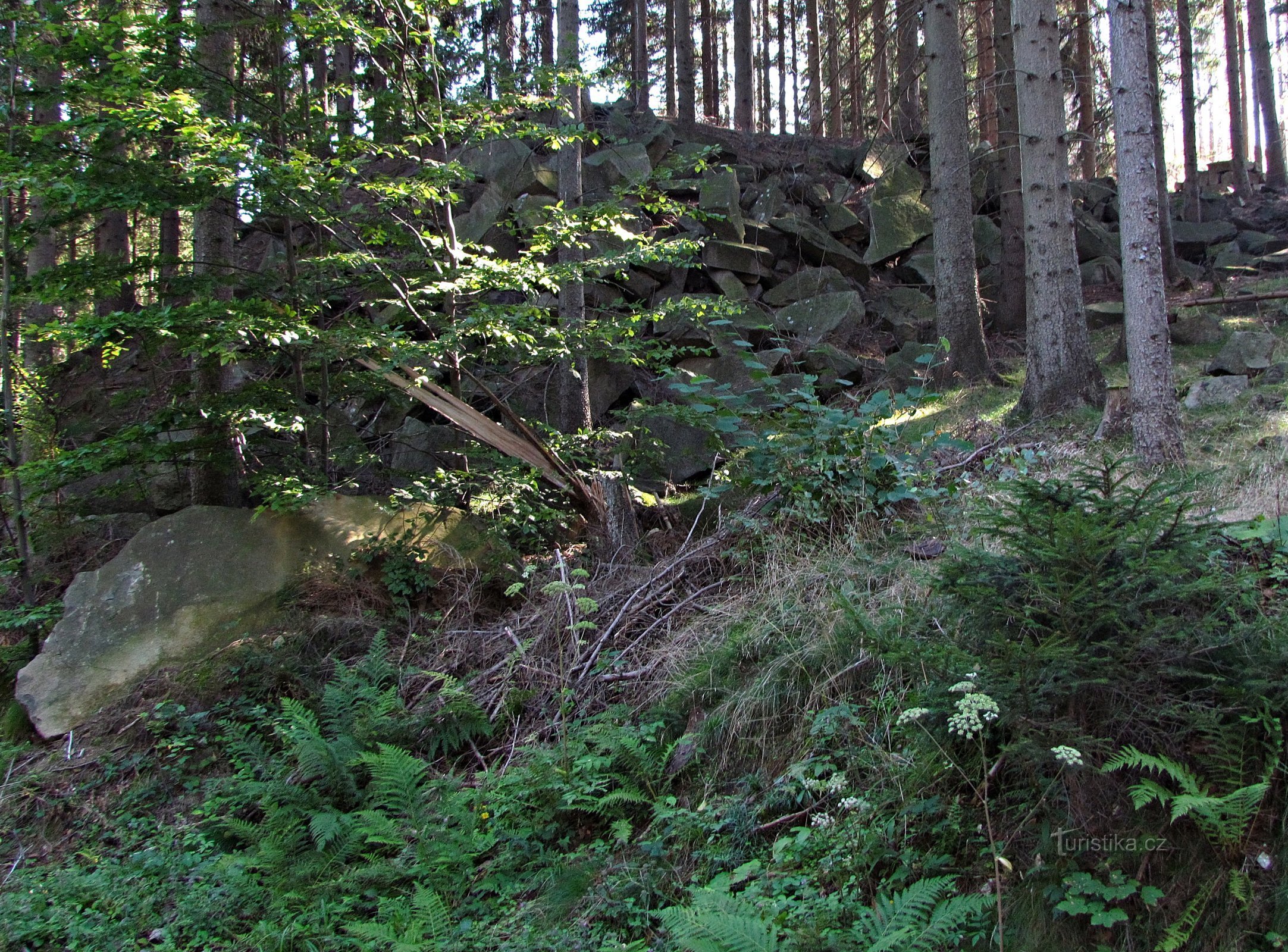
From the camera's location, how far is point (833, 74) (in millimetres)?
16328

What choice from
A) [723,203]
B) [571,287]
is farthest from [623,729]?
[723,203]

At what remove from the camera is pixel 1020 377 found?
10.8 meters

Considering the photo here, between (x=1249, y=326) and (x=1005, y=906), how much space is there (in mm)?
11924

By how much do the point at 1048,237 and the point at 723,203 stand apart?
5616mm

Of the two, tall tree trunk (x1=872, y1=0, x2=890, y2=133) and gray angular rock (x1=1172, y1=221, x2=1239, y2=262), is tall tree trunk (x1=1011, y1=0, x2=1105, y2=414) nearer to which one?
tall tree trunk (x1=872, y1=0, x2=890, y2=133)

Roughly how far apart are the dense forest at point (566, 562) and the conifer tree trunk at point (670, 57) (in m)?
13.4

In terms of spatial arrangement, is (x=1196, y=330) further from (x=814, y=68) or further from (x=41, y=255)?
(x=41, y=255)

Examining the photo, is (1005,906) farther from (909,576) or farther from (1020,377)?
(1020,377)

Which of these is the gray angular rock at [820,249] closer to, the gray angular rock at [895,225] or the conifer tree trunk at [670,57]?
the gray angular rock at [895,225]

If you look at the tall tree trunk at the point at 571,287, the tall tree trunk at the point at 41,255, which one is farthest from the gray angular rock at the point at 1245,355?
the tall tree trunk at the point at 41,255

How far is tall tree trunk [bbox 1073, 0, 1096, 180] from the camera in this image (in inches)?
556

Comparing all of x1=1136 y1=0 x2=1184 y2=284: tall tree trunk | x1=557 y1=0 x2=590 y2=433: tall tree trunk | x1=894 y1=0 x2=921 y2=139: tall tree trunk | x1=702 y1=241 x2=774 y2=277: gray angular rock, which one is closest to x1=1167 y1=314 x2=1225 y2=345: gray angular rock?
x1=1136 y1=0 x2=1184 y2=284: tall tree trunk

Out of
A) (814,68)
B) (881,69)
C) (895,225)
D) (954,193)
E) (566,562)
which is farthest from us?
(814,68)

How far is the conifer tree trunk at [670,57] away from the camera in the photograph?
22703 mm
